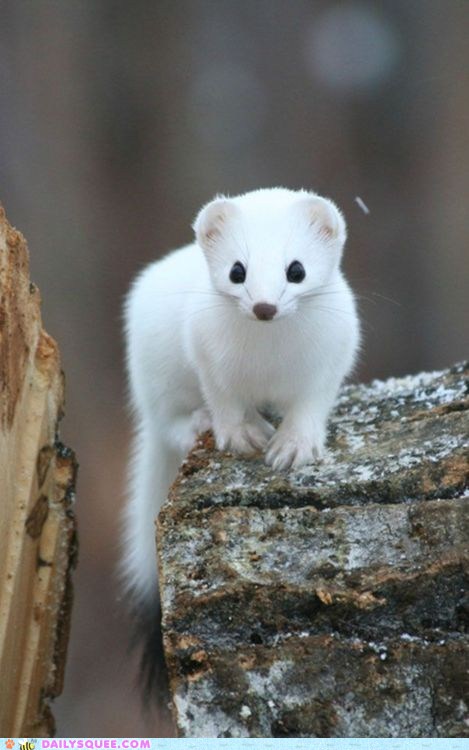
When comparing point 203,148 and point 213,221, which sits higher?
point 203,148

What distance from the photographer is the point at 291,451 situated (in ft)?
5.48

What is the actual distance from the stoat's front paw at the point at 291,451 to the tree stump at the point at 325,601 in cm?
6

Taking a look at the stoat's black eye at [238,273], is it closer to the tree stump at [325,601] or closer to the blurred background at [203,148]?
the tree stump at [325,601]

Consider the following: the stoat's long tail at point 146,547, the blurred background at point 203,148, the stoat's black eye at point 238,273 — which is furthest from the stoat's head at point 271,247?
the blurred background at point 203,148

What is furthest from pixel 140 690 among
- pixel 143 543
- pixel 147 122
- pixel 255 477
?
pixel 147 122

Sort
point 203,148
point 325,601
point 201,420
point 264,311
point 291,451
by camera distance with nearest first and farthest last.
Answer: point 325,601, point 264,311, point 291,451, point 201,420, point 203,148

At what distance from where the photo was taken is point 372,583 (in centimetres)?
138

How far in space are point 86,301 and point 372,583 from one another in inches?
86.8

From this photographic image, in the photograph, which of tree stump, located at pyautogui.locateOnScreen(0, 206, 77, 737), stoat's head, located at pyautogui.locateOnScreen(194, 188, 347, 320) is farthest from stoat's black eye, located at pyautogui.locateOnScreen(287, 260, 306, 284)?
tree stump, located at pyautogui.locateOnScreen(0, 206, 77, 737)

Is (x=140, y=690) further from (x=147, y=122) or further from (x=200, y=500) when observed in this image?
(x=147, y=122)

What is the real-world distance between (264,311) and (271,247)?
0.13 metres

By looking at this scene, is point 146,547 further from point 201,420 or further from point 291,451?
point 291,451

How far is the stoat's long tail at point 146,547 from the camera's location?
78.8 inches

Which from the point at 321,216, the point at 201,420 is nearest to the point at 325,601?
the point at 321,216
